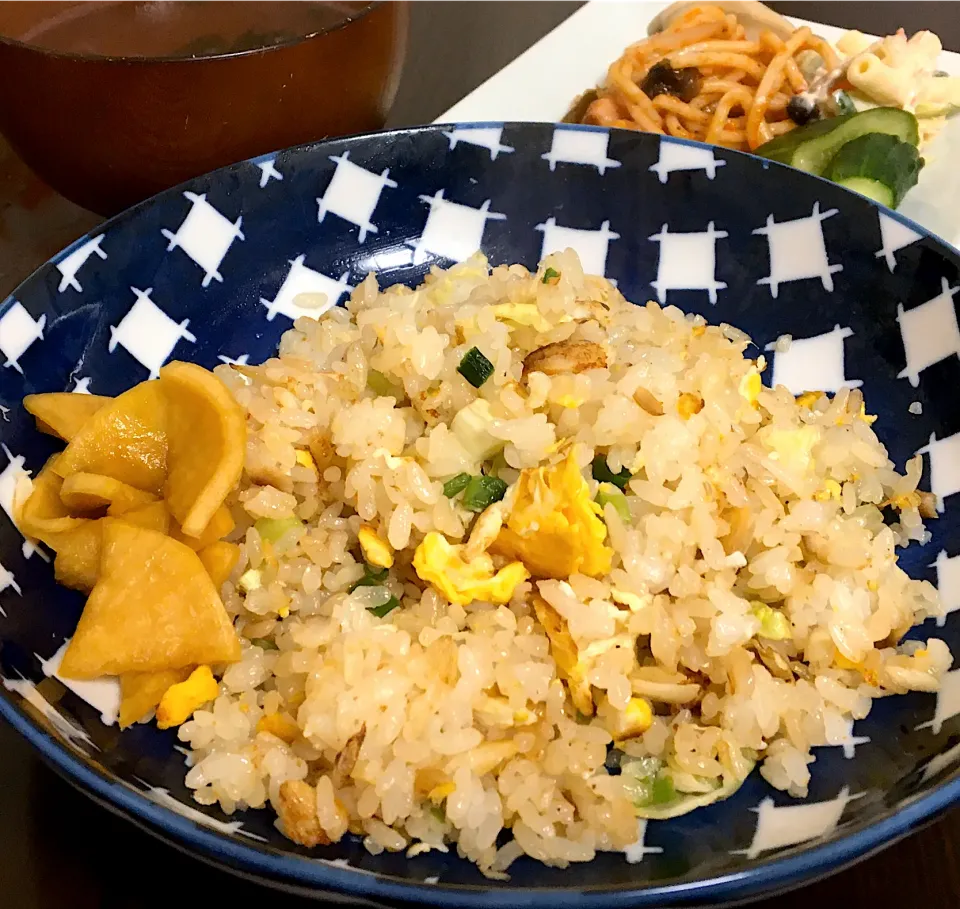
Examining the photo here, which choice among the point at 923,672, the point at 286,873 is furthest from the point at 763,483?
the point at 286,873

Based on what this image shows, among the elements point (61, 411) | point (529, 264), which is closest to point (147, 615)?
point (61, 411)

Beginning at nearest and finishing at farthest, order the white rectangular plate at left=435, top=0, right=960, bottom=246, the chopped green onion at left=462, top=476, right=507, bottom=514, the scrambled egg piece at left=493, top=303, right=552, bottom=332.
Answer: the chopped green onion at left=462, top=476, right=507, bottom=514
the scrambled egg piece at left=493, top=303, right=552, bottom=332
the white rectangular plate at left=435, top=0, right=960, bottom=246

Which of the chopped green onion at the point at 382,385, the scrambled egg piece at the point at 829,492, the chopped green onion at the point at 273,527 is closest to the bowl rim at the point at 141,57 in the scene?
the chopped green onion at the point at 382,385

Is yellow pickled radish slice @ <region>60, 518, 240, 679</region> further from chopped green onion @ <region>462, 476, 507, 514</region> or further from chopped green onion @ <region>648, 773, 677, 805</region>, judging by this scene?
chopped green onion @ <region>648, 773, 677, 805</region>

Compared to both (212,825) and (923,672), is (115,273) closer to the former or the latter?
(212,825)

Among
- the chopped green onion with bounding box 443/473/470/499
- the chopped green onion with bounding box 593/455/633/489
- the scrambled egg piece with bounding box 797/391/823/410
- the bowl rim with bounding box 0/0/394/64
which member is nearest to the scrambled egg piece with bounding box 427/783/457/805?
the chopped green onion with bounding box 443/473/470/499

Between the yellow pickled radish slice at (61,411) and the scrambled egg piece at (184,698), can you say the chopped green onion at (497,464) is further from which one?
the yellow pickled radish slice at (61,411)
